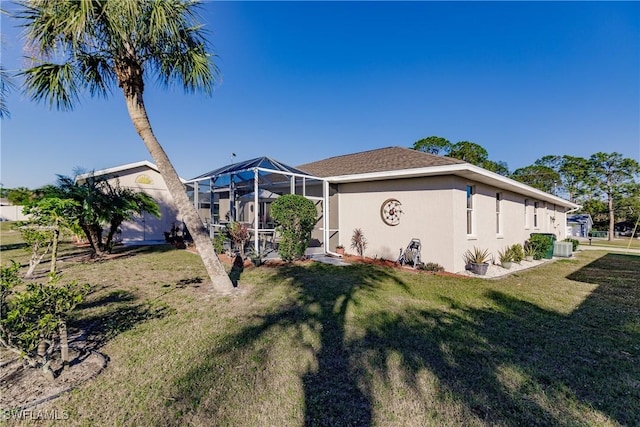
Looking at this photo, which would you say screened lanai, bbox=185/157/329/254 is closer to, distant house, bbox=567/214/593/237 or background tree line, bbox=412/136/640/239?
background tree line, bbox=412/136/640/239

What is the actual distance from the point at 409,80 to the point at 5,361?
1788 centimetres

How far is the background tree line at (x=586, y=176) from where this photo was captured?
32.9 metres

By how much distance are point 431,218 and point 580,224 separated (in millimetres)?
44182

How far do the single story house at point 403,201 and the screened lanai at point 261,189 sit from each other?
4 centimetres

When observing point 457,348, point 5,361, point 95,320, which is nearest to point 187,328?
point 95,320

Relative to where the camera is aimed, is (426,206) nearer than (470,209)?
Yes

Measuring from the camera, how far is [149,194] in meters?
16.9

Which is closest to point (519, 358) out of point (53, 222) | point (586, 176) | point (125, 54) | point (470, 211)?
point (53, 222)

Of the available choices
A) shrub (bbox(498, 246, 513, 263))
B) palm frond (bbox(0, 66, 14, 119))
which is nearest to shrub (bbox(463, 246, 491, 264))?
shrub (bbox(498, 246, 513, 263))

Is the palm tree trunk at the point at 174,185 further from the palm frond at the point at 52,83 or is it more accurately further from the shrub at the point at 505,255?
the shrub at the point at 505,255

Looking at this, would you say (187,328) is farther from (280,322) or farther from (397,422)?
(397,422)

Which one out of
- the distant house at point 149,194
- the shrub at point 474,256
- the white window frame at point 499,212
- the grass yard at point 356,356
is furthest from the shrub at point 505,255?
the distant house at point 149,194

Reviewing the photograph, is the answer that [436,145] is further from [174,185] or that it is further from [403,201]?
[174,185]

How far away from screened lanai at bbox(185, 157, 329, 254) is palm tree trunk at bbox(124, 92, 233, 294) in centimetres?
391
